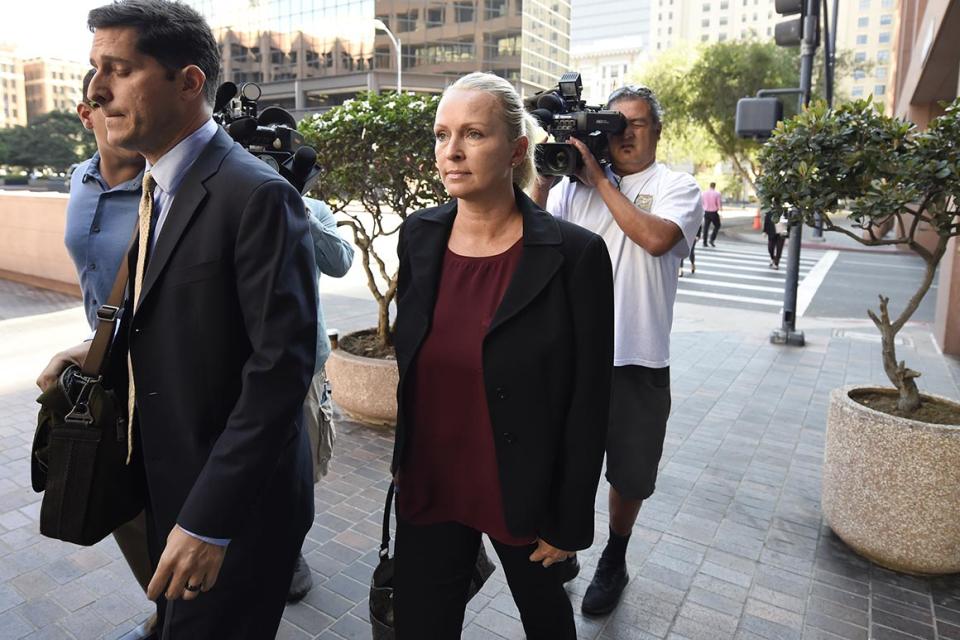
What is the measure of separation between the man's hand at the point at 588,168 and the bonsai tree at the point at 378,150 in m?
2.32

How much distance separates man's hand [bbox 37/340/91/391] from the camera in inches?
71.0

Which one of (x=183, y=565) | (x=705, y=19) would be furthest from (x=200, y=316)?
(x=705, y=19)

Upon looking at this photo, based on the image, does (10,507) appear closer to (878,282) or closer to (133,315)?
(133,315)

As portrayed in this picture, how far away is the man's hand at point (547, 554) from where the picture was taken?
6.07 feet

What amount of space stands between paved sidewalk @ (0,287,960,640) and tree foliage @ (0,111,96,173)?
182 feet

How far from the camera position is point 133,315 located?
1523mm

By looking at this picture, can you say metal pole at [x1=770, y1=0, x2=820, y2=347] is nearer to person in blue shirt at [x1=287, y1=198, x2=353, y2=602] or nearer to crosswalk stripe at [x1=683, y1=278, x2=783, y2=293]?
crosswalk stripe at [x1=683, y1=278, x2=783, y2=293]

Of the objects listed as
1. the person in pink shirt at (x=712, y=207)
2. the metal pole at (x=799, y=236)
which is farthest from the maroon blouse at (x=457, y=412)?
the person in pink shirt at (x=712, y=207)

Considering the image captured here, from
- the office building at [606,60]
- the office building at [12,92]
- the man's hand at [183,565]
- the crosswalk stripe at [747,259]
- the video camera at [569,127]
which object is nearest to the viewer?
the man's hand at [183,565]

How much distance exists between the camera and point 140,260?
61.4 inches

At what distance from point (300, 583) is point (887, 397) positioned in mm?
3116

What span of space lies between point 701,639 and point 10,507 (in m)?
3.73

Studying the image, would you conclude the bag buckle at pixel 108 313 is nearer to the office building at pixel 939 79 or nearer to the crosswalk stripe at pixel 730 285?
the office building at pixel 939 79

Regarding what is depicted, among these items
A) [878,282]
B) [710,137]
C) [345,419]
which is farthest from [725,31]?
[345,419]
